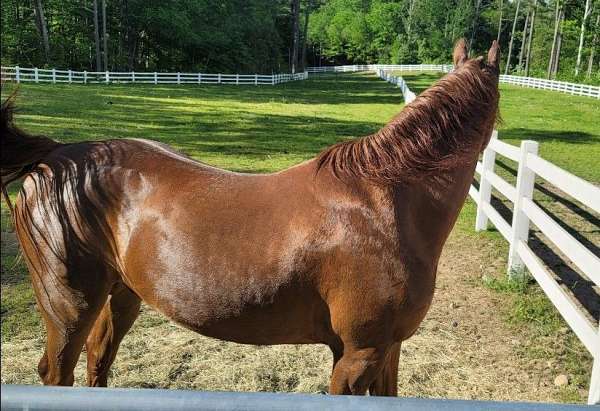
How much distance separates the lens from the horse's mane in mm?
2246

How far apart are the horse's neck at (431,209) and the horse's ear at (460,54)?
0.51 metres

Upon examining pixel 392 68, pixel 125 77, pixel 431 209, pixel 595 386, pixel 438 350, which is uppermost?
pixel 392 68

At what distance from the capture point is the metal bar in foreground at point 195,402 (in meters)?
0.81

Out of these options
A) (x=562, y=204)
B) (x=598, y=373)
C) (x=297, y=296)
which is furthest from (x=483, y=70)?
(x=562, y=204)

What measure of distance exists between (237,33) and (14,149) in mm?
41471

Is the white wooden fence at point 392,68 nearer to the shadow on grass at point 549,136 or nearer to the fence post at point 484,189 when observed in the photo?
the shadow on grass at point 549,136

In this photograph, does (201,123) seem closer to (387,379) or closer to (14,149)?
(14,149)

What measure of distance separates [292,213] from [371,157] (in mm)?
415

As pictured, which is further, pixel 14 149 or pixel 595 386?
pixel 595 386

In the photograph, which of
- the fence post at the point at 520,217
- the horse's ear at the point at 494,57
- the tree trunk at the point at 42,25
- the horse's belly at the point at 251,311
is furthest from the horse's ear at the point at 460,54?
the tree trunk at the point at 42,25

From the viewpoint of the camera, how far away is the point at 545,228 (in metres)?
4.66

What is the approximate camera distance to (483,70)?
236 cm

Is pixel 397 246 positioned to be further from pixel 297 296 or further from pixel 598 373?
pixel 598 373

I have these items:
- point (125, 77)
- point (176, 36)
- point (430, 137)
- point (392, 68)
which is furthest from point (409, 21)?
point (430, 137)
